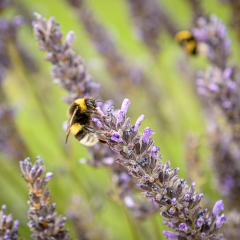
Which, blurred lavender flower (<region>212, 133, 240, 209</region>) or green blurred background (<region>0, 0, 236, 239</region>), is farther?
green blurred background (<region>0, 0, 236, 239</region>)

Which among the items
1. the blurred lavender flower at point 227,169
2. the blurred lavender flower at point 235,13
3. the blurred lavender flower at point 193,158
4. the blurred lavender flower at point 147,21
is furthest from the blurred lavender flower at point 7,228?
the blurred lavender flower at point 147,21

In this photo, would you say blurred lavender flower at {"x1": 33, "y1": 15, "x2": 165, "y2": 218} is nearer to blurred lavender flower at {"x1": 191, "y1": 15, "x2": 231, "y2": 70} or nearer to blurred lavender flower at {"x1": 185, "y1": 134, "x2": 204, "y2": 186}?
blurred lavender flower at {"x1": 185, "y1": 134, "x2": 204, "y2": 186}

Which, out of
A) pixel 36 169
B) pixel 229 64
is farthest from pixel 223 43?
pixel 36 169

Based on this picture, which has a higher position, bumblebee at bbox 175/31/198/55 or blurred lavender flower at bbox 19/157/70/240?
bumblebee at bbox 175/31/198/55

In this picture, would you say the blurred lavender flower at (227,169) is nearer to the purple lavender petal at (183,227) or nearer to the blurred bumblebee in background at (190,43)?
the blurred bumblebee in background at (190,43)

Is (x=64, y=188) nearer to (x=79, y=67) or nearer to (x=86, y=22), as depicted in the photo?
(x=86, y=22)

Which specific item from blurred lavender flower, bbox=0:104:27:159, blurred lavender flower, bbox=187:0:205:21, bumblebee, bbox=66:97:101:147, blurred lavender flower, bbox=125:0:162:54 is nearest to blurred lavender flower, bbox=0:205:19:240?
bumblebee, bbox=66:97:101:147
